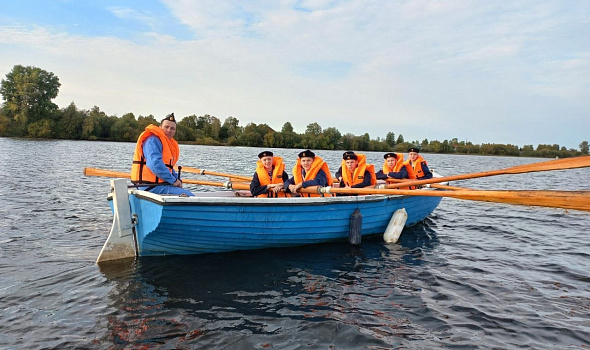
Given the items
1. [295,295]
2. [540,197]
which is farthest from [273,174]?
[540,197]

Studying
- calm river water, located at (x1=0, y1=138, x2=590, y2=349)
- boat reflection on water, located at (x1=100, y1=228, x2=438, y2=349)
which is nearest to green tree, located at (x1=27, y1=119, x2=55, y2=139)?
calm river water, located at (x1=0, y1=138, x2=590, y2=349)

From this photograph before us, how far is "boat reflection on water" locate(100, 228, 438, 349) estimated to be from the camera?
4.29 meters

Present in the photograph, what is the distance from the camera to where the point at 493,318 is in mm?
5016

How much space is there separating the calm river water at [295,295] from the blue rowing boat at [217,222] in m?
0.23

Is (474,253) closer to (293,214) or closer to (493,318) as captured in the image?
(493,318)

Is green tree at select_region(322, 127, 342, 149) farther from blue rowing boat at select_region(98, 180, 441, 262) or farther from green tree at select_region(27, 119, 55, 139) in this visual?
blue rowing boat at select_region(98, 180, 441, 262)

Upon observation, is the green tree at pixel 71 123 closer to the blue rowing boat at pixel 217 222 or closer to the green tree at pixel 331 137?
the green tree at pixel 331 137

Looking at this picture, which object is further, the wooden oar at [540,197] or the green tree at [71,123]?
the green tree at [71,123]

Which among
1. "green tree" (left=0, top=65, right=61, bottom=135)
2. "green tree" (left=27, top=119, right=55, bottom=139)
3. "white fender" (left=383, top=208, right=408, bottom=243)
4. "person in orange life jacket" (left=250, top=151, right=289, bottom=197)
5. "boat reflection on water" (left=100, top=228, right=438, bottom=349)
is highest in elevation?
"green tree" (left=0, top=65, right=61, bottom=135)

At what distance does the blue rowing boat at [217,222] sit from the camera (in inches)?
238

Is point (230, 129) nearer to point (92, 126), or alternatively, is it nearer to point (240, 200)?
point (92, 126)

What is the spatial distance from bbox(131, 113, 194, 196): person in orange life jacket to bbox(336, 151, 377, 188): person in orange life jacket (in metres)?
3.70

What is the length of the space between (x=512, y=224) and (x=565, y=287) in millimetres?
5329

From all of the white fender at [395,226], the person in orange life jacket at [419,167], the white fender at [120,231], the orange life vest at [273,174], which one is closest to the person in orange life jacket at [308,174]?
the orange life vest at [273,174]
